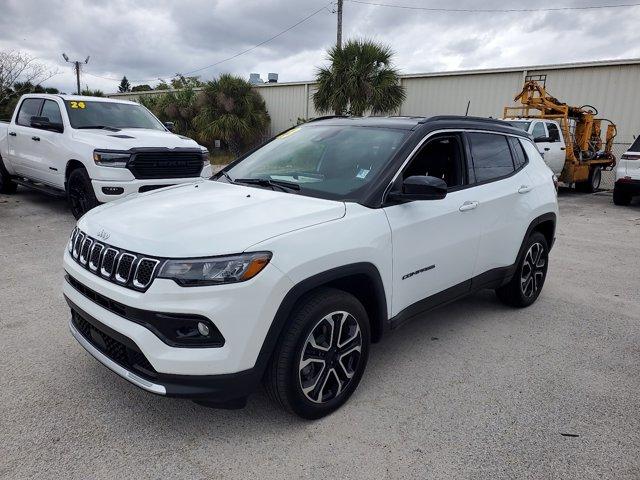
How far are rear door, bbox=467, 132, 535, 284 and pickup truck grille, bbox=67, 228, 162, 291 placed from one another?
7.98 feet

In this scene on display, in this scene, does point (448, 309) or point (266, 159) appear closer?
point (266, 159)

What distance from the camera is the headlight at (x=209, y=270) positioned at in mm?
2258

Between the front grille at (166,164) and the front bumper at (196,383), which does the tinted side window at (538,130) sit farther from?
the front bumper at (196,383)

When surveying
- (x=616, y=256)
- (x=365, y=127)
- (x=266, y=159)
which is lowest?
(x=616, y=256)

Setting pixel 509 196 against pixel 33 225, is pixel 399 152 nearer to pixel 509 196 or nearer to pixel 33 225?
pixel 509 196

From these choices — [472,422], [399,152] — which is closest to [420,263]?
[399,152]

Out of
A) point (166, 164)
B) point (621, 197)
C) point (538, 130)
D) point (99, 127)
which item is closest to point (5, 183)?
point (99, 127)

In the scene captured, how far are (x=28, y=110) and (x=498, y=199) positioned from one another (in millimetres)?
8330

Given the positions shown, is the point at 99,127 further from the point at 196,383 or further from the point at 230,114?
the point at 230,114

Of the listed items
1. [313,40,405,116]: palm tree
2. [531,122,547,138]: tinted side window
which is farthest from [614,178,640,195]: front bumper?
[313,40,405,116]: palm tree

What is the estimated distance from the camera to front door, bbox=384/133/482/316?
10.00 feet

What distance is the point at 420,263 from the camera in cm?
318

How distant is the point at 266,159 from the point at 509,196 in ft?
6.50

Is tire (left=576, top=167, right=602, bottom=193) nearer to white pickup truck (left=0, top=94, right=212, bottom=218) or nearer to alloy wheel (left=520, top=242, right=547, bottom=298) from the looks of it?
alloy wheel (left=520, top=242, right=547, bottom=298)
